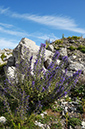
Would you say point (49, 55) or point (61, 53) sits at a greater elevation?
point (61, 53)

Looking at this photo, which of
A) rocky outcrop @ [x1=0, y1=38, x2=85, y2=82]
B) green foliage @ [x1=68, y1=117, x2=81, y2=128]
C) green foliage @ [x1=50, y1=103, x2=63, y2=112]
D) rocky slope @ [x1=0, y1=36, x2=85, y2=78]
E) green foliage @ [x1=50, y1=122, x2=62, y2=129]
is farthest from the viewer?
rocky slope @ [x1=0, y1=36, x2=85, y2=78]

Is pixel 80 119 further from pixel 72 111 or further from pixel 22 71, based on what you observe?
pixel 22 71

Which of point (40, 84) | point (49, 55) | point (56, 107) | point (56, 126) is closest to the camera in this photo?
point (56, 126)

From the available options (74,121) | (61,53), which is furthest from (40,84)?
(61,53)

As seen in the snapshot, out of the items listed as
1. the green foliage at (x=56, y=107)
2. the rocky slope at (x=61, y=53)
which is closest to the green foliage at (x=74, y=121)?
the green foliage at (x=56, y=107)

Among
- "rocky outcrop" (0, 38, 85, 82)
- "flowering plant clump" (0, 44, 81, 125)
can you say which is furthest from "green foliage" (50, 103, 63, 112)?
"rocky outcrop" (0, 38, 85, 82)

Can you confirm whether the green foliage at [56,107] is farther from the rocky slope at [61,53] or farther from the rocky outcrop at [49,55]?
the rocky slope at [61,53]

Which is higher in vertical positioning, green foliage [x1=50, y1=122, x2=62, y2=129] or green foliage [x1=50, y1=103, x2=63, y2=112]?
green foliage [x1=50, y1=103, x2=63, y2=112]

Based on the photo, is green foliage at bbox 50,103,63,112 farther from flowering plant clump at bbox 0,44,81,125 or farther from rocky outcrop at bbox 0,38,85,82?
rocky outcrop at bbox 0,38,85,82

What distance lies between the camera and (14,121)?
3830mm

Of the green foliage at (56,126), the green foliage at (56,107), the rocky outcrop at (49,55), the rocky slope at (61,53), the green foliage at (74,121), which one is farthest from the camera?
the rocky slope at (61,53)

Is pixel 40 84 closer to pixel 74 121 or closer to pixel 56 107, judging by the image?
pixel 56 107

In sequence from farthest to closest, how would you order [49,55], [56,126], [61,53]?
1. [61,53]
2. [49,55]
3. [56,126]

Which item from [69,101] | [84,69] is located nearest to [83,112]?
[69,101]
